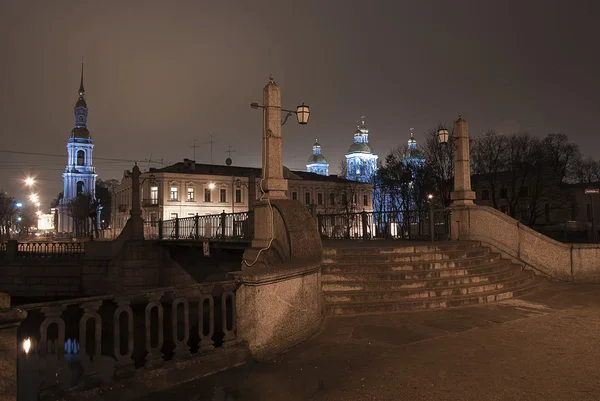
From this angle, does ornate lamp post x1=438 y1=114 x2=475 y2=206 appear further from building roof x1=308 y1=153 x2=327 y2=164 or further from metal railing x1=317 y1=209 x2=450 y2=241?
building roof x1=308 y1=153 x2=327 y2=164

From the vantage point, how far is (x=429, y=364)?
548 cm

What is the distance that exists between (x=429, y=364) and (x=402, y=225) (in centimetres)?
1342

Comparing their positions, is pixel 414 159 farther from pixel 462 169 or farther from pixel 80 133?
pixel 80 133

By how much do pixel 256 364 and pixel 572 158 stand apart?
62103 mm

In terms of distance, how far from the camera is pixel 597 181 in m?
61.7

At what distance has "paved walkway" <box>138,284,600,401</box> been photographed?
15.3 feet

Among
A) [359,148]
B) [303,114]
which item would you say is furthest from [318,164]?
[303,114]

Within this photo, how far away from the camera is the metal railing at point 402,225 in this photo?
14.4 meters

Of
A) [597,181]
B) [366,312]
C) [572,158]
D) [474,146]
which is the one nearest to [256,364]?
[366,312]

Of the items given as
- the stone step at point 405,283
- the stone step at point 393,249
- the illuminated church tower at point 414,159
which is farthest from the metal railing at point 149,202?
the stone step at point 405,283

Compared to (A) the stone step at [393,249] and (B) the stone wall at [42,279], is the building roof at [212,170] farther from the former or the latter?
(A) the stone step at [393,249]

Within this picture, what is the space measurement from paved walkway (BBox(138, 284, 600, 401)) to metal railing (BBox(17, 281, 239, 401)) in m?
0.58

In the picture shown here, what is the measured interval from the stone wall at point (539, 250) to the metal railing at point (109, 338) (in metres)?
8.21

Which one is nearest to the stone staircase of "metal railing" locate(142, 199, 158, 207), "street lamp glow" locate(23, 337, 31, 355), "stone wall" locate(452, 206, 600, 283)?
"stone wall" locate(452, 206, 600, 283)
